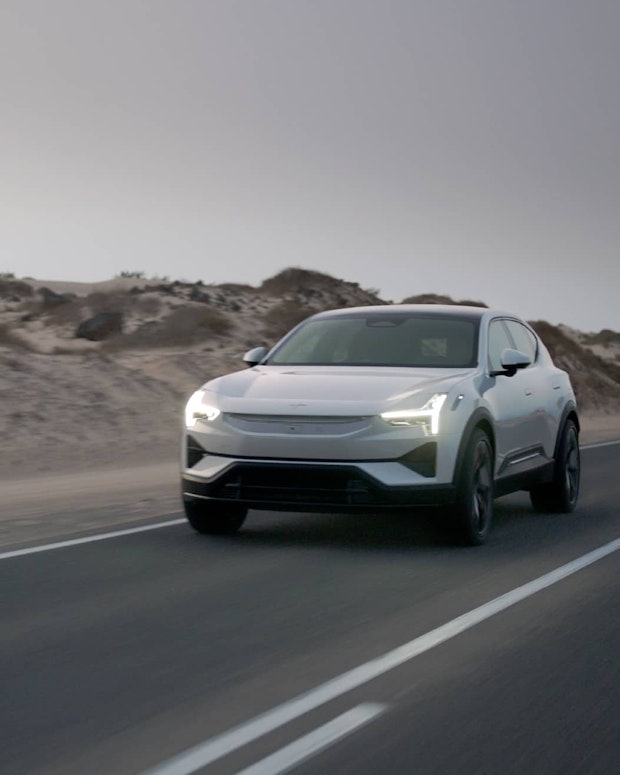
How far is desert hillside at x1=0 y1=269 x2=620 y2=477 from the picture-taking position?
21.5 meters

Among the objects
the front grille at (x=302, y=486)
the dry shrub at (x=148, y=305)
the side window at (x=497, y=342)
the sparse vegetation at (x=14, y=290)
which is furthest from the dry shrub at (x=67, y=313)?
the front grille at (x=302, y=486)

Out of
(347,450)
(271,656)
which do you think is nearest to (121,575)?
(347,450)

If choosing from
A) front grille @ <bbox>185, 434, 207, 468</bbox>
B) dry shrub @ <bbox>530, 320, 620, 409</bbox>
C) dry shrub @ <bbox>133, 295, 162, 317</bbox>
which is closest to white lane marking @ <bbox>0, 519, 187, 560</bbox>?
front grille @ <bbox>185, 434, 207, 468</bbox>

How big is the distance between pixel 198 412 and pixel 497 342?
8.99 ft

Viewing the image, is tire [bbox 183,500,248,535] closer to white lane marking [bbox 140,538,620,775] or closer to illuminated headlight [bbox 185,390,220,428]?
illuminated headlight [bbox 185,390,220,428]

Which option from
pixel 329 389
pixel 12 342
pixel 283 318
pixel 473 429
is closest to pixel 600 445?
pixel 12 342

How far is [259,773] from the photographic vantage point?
5062 mm

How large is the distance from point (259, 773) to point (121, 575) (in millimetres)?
4341

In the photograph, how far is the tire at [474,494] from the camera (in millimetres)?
10336

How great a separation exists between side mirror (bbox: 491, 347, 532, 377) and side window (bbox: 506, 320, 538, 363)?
1204 millimetres

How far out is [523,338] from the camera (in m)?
13.1

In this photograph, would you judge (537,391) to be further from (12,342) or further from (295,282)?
(295,282)

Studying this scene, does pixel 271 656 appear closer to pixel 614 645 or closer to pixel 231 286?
pixel 614 645

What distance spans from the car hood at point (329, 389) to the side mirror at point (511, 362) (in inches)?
17.1
